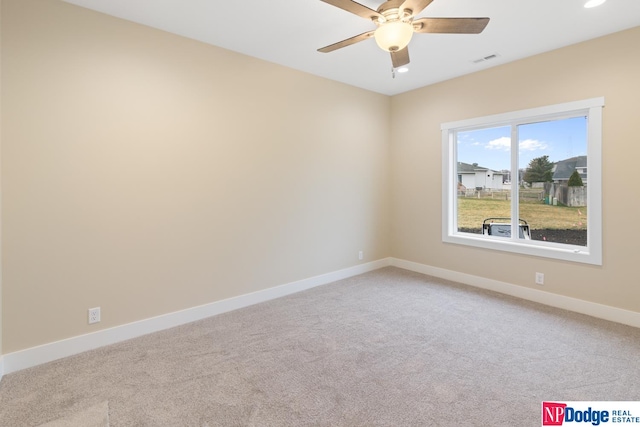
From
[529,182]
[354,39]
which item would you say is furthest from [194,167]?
[529,182]

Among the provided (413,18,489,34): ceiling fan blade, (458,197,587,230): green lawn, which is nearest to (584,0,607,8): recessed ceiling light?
(413,18,489,34): ceiling fan blade

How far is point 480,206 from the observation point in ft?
14.1

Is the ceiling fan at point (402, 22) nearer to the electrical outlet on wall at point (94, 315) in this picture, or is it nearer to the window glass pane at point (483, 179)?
the window glass pane at point (483, 179)

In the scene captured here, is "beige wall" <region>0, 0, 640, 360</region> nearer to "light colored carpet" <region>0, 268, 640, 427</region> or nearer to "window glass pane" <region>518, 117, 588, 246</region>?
"window glass pane" <region>518, 117, 588, 246</region>

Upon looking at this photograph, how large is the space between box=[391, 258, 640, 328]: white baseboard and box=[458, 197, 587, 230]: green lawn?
725mm

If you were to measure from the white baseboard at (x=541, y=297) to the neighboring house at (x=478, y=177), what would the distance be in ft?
3.98

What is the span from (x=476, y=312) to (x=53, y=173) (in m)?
3.97

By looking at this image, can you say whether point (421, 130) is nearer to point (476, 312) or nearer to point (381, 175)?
point (381, 175)

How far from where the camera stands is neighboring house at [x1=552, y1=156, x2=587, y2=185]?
3365 millimetres

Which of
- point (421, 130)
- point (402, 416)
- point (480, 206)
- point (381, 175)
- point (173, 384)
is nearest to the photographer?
point (402, 416)

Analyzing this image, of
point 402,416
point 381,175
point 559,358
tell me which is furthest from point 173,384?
point 381,175

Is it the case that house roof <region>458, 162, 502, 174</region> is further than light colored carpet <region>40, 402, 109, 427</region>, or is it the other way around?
house roof <region>458, 162, 502, 174</region>

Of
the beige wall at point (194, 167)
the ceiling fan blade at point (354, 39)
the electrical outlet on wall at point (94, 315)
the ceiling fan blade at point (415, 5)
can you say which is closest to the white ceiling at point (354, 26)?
the beige wall at point (194, 167)
